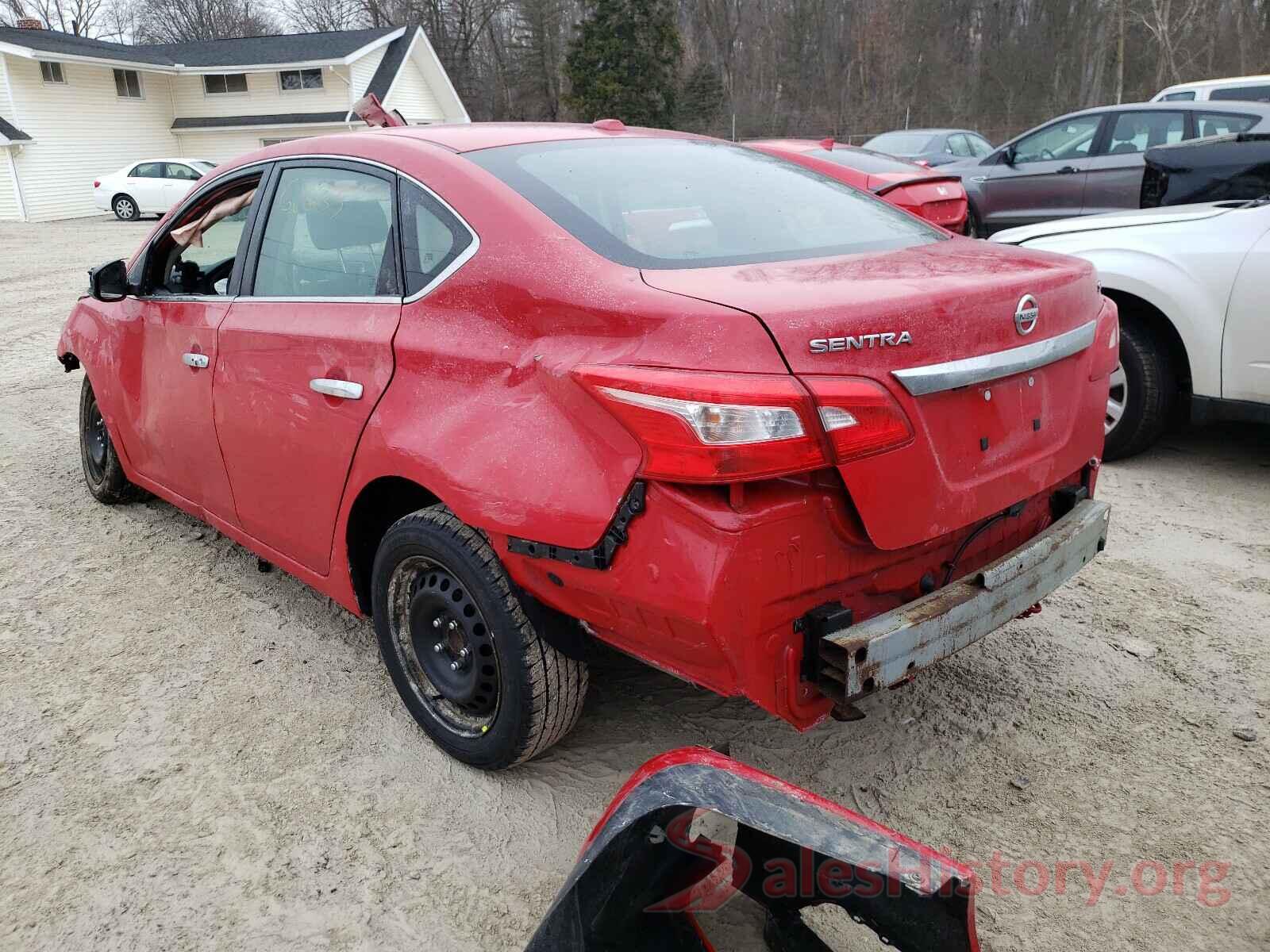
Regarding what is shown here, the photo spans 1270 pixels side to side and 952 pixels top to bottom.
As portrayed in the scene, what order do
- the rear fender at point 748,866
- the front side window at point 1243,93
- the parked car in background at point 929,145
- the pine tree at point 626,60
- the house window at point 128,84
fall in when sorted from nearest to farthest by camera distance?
the rear fender at point 748,866 → the front side window at point 1243,93 → the parked car in background at point 929,145 → the house window at point 128,84 → the pine tree at point 626,60

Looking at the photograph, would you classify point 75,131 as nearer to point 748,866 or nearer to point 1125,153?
point 1125,153

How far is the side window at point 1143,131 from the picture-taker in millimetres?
9109

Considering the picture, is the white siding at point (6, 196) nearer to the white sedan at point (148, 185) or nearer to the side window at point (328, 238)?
the white sedan at point (148, 185)

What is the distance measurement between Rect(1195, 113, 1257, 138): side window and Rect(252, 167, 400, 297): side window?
828cm

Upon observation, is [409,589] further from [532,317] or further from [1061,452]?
[1061,452]

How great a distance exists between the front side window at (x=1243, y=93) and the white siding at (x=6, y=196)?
2761 cm

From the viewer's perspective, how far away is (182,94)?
109 feet

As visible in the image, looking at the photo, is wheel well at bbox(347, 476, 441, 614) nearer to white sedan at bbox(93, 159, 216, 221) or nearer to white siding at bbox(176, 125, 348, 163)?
white sedan at bbox(93, 159, 216, 221)

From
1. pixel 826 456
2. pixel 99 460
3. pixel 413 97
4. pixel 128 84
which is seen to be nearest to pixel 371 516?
pixel 826 456

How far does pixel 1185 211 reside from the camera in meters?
5.02

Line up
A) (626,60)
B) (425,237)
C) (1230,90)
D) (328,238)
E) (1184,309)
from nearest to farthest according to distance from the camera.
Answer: (425,237) → (328,238) → (1184,309) → (1230,90) → (626,60)

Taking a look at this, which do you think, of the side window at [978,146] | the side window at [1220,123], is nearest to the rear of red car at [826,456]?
the side window at [1220,123]

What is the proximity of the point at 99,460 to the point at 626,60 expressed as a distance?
1350 inches

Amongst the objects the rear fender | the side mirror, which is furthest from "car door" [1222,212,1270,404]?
the side mirror
